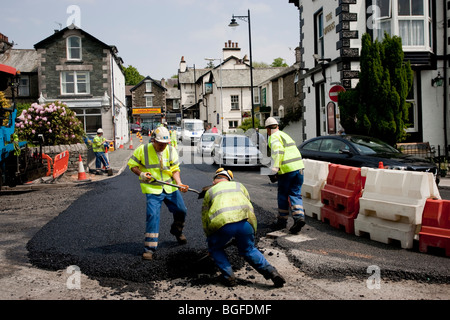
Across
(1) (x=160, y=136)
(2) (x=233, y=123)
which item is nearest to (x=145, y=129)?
(2) (x=233, y=123)

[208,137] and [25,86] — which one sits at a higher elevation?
[25,86]

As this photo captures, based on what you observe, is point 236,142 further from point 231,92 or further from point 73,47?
point 231,92

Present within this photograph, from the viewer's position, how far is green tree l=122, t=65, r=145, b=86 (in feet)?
319

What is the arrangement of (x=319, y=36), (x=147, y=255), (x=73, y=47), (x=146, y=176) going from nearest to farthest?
1. (x=147, y=255)
2. (x=146, y=176)
3. (x=319, y=36)
4. (x=73, y=47)

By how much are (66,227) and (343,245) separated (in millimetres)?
4740

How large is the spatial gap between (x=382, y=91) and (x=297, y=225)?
8.93m

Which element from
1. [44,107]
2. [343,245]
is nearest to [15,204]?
[44,107]

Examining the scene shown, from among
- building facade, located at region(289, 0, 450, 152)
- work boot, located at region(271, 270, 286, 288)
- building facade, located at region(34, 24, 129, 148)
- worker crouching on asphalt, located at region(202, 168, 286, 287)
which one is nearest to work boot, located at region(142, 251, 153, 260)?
worker crouching on asphalt, located at region(202, 168, 286, 287)

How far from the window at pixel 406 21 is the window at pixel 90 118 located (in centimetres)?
2244

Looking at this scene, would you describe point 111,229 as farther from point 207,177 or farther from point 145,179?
point 207,177

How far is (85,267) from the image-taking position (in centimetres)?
530

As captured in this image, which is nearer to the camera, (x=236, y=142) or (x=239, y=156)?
(x=239, y=156)

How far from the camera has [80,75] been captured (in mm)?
32125

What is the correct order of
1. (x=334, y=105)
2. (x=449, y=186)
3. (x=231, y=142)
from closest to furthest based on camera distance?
(x=449, y=186) → (x=334, y=105) → (x=231, y=142)
